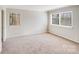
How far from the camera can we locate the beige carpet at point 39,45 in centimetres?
213

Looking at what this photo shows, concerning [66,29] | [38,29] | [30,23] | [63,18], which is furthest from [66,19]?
[30,23]

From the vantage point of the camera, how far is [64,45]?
2.30 metres

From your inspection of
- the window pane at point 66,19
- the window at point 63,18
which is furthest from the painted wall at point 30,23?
the window pane at point 66,19

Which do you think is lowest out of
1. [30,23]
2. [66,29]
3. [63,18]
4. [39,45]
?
[39,45]

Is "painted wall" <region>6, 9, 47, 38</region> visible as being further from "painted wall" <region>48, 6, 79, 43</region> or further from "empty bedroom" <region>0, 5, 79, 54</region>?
"painted wall" <region>48, 6, 79, 43</region>

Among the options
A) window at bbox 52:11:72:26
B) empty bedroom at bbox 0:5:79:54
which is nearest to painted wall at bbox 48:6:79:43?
empty bedroom at bbox 0:5:79:54

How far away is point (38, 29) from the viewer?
8.03ft

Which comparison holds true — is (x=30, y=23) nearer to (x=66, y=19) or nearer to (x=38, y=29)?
(x=38, y=29)

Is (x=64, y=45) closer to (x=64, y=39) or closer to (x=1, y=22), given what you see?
(x=64, y=39)

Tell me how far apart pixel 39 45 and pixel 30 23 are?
0.59m

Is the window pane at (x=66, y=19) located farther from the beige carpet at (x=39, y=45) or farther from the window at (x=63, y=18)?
the beige carpet at (x=39, y=45)
